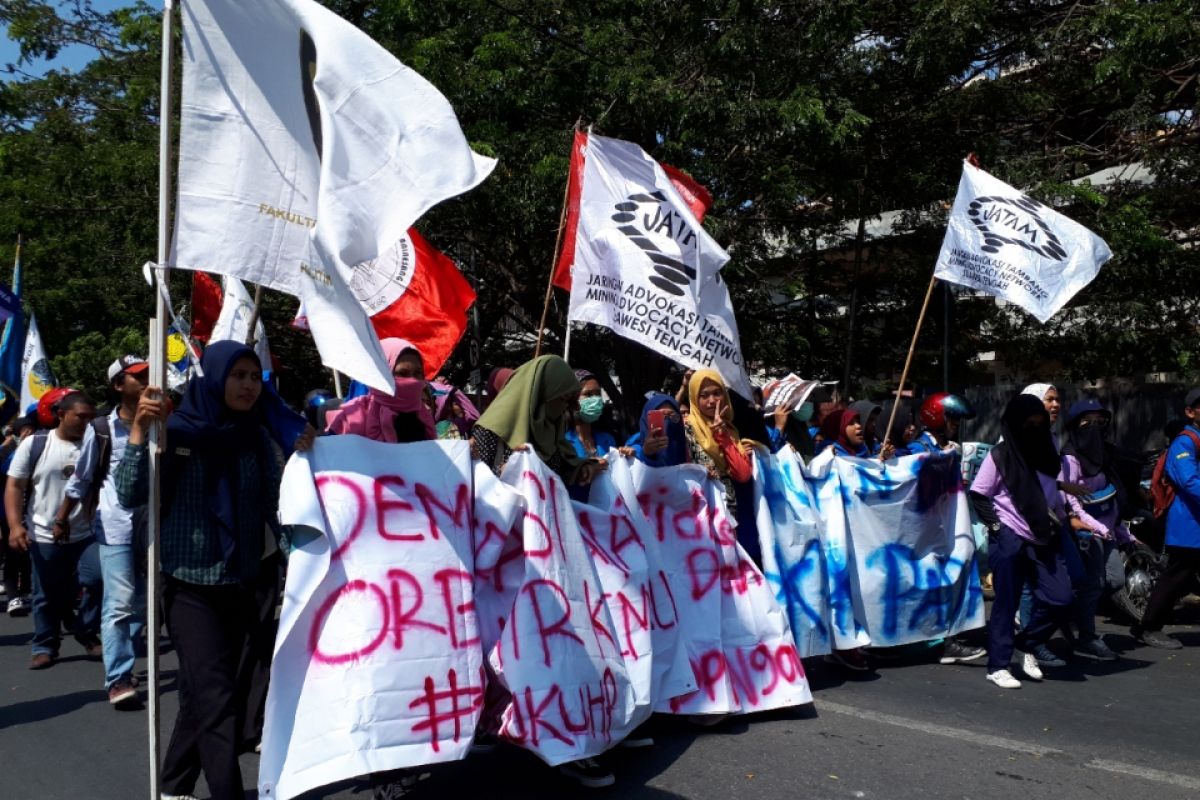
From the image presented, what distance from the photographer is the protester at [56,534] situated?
741 cm

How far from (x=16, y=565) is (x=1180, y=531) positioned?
923 centimetres

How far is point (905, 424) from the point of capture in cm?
808

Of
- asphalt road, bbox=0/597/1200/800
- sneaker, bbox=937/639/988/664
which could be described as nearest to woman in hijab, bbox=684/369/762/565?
asphalt road, bbox=0/597/1200/800

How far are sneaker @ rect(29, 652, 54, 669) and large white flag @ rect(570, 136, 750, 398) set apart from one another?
4.04m

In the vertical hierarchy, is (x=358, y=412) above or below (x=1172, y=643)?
above

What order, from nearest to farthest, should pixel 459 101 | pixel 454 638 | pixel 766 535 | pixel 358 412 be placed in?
pixel 454 638 < pixel 358 412 < pixel 766 535 < pixel 459 101

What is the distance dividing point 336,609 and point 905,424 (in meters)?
5.00

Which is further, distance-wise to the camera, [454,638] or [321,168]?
[454,638]

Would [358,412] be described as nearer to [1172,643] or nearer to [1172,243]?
[1172,643]

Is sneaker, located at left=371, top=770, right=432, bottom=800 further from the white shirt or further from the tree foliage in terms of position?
the tree foliage

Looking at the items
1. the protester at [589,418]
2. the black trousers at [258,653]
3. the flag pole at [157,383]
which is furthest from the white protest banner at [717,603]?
the flag pole at [157,383]

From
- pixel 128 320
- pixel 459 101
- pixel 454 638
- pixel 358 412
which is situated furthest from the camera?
pixel 128 320

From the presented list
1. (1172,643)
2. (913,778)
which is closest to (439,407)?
(913,778)

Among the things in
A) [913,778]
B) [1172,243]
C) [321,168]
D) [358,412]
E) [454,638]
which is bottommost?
[913,778]
